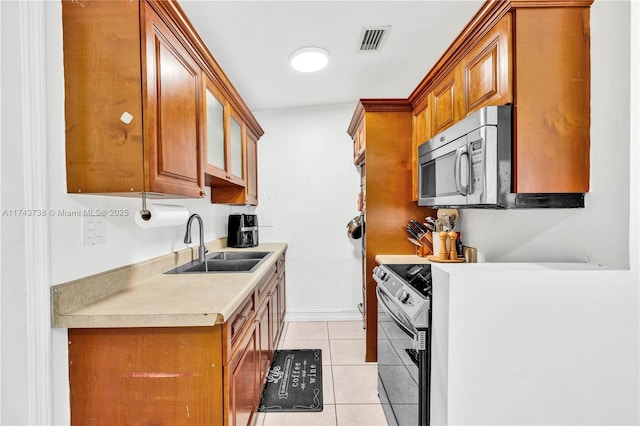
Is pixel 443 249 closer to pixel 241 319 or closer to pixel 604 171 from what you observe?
pixel 604 171

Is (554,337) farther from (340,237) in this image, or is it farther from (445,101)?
(340,237)

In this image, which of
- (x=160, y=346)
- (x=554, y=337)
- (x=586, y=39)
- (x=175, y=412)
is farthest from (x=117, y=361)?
(x=586, y=39)

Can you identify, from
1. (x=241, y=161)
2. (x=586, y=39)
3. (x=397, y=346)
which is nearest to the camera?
(x=586, y=39)

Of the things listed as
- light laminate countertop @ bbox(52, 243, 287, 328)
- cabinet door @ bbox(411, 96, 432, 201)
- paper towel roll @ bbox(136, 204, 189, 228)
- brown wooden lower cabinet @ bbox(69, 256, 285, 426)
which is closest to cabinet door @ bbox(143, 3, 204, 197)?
paper towel roll @ bbox(136, 204, 189, 228)

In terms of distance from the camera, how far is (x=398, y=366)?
64.1 inches

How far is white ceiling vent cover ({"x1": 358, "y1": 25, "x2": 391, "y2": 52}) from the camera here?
2.10 m

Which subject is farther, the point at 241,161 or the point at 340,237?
the point at 340,237

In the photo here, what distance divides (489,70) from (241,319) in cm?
164

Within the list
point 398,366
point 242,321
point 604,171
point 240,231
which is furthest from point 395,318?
point 240,231

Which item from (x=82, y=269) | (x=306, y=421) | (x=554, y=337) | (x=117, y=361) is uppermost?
(x=82, y=269)

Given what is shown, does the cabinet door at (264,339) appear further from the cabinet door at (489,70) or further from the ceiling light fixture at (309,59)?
the ceiling light fixture at (309,59)

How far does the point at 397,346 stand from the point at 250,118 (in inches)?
88.0

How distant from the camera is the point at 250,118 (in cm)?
291

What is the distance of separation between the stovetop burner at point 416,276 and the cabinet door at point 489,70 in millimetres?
892
